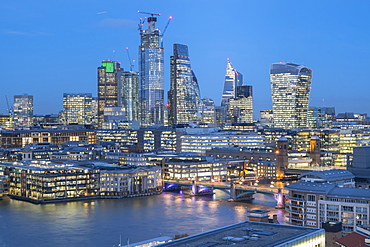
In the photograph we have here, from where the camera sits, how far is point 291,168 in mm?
84312

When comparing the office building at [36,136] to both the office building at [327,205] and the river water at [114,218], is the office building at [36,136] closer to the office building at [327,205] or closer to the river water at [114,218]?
the river water at [114,218]

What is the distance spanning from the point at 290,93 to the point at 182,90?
3115 centimetres

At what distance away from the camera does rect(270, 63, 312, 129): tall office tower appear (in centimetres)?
16238

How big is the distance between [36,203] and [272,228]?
1487 inches

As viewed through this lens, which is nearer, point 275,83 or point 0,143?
point 0,143

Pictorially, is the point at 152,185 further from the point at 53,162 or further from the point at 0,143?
the point at 0,143

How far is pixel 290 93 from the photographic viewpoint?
547 ft

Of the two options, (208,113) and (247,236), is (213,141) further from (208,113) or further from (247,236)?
(247,236)

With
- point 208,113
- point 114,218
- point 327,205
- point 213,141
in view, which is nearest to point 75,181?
point 114,218

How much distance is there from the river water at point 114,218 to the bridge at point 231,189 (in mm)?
1017

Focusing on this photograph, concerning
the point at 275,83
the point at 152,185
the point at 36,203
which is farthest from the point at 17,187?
the point at 275,83

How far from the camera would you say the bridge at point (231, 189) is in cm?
5844

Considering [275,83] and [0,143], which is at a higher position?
[275,83]

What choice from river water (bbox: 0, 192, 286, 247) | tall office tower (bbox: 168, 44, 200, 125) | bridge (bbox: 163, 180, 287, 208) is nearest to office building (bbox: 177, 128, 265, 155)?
bridge (bbox: 163, 180, 287, 208)
